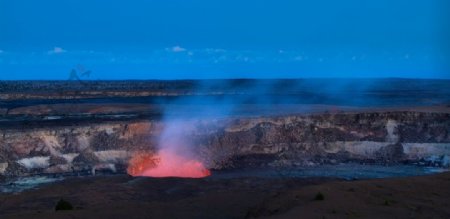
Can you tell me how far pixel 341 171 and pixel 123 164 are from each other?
34.4 ft

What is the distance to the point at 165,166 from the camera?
2597cm

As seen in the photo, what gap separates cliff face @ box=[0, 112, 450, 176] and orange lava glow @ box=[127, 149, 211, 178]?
2.07ft

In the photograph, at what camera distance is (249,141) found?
94.4 ft

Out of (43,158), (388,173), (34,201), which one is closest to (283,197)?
(34,201)

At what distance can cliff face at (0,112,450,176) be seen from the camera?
2602 centimetres

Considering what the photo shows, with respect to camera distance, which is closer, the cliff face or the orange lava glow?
the orange lava glow

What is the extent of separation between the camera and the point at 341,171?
24438 millimetres

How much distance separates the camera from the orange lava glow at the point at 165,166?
82.2 feet

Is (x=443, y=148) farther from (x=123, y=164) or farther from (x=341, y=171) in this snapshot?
(x=123, y=164)

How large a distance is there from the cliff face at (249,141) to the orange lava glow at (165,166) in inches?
24.9

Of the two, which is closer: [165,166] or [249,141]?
[165,166]

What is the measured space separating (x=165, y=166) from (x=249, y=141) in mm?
5190

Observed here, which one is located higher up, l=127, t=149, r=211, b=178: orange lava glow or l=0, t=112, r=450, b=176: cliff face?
l=0, t=112, r=450, b=176: cliff face

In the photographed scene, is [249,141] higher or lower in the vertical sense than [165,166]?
higher
